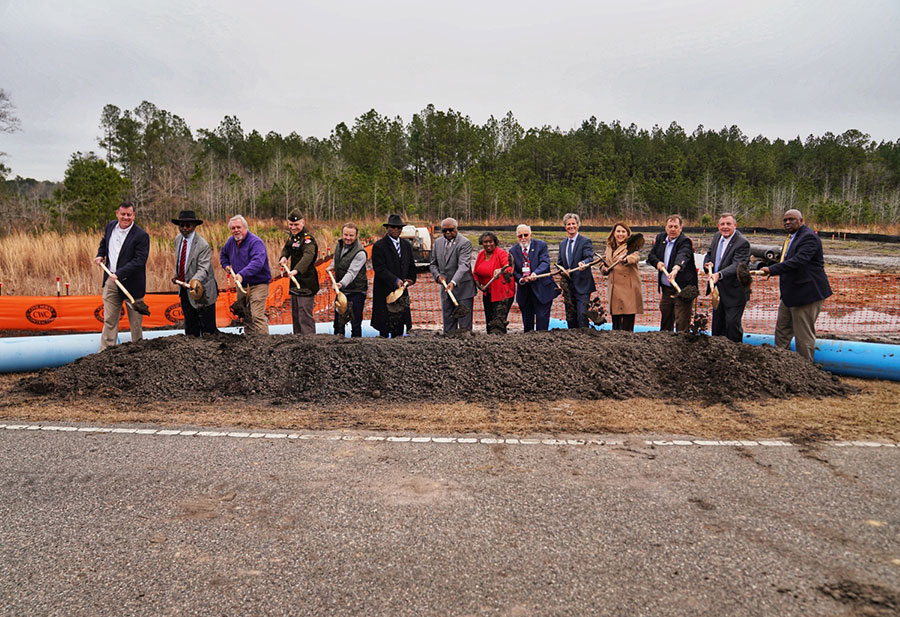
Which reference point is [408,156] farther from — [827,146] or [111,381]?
[111,381]

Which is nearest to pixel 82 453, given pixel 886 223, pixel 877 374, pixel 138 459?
pixel 138 459

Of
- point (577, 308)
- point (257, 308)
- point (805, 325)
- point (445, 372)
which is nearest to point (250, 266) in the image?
point (257, 308)

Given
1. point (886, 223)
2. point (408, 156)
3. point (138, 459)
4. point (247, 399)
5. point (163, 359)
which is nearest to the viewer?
point (138, 459)

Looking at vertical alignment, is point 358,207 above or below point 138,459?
above

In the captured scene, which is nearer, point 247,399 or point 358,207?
point 247,399

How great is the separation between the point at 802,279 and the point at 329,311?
9.02 metres

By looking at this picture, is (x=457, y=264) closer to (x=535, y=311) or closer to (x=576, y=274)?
(x=535, y=311)

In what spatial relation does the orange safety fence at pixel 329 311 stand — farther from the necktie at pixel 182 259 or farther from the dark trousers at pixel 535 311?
the dark trousers at pixel 535 311

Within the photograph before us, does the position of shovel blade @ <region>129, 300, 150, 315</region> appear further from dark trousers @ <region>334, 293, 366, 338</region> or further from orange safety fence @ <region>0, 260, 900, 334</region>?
orange safety fence @ <region>0, 260, 900, 334</region>

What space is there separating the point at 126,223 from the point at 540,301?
540cm

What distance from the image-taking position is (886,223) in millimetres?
48438

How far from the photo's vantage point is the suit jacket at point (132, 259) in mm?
7801

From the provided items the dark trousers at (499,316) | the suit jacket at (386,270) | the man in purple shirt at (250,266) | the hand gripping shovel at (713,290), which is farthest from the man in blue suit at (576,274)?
the man in purple shirt at (250,266)

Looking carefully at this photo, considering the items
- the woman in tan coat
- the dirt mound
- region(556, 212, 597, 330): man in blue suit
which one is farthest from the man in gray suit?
the woman in tan coat
